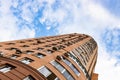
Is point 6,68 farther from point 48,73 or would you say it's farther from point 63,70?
point 63,70

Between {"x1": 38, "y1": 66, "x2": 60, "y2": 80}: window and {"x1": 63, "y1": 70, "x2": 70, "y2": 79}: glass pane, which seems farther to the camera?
{"x1": 63, "y1": 70, "x2": 70, "y2": 79}: glass pane

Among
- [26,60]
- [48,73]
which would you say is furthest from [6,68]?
[48,73]

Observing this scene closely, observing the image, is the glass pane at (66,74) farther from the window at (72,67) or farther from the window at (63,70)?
the window at (72,67)

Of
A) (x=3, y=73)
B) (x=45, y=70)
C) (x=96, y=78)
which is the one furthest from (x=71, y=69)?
(x=96, y=78)

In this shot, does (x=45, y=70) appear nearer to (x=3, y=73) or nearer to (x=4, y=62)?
(x=4, y=62)

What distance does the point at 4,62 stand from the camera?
26484mm

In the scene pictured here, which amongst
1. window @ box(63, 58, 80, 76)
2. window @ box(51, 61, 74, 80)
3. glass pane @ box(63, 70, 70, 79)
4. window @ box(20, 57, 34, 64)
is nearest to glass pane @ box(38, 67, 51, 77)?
window @ box(20, 57, 34, 64)

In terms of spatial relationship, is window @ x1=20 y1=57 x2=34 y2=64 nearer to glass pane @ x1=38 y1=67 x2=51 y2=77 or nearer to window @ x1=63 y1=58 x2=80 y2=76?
glass pane @ x1=38 y1=67 x2=51 y2=77

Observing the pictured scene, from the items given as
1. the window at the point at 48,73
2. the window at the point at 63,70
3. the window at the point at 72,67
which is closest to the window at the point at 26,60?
the window at the point at 48,73

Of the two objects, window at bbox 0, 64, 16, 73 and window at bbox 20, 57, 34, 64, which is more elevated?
window at bbox 0, 64, 16, 73

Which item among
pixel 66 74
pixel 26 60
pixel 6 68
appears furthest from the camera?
pixel 66 74

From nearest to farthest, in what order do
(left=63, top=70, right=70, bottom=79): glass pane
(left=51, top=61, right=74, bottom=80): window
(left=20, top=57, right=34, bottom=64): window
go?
(left=20, top=57, right=34, bottom=64): window → (left=63, top=70, right=70, bottom=79): glass pane → (left=51, top=61, right=74, bottom=80): window

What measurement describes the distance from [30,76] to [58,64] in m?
7.96

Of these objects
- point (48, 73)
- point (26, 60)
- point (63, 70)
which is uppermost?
point (26, 60)
